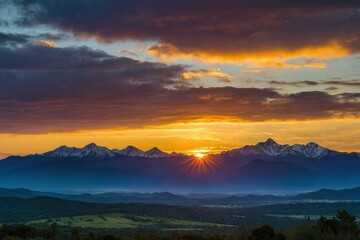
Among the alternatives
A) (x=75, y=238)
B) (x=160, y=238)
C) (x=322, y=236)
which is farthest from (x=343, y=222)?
(x=75, y=238)

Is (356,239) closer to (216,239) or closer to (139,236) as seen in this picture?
(216,239)

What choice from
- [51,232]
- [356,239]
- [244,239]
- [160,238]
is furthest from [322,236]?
[51,232]

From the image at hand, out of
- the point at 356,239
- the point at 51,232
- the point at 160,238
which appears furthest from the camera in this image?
the point at 51,232

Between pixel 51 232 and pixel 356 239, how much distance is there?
95.8m

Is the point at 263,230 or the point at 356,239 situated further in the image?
the point at 263,230

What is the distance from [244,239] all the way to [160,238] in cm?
2957

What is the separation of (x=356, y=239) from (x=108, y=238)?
199 ft

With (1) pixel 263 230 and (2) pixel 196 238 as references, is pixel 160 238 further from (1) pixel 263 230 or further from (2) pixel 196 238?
(1) pixel 263 230

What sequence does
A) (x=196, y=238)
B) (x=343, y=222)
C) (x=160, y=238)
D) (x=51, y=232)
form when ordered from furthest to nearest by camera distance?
(x=51, y=232)
(x=160, y=238)
(x=196, y=238)
(x=343, y=222)

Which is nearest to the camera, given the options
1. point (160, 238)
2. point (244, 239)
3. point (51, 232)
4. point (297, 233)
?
point (297, 233)

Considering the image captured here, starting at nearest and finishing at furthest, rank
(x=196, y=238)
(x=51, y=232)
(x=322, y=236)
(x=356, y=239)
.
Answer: (x=356, y=239) → (x=322, y=236) → (x=196, y=238) → (x=51, y=232)

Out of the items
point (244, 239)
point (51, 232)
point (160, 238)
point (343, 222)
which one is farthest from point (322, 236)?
point (51, 232)

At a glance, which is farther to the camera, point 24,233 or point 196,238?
point 24,233

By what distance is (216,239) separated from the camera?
440 ft
